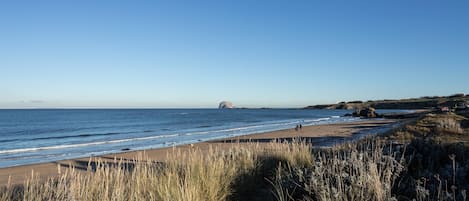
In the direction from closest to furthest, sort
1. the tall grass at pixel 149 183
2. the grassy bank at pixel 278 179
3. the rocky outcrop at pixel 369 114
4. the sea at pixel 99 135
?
the tall grass at pixel 149 183 < the grassy bank at pixel 278 179 < the sea at pixel 99 135 < the rocky outcrop at pixel 369 114

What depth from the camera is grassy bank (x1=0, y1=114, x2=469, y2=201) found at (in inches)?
175

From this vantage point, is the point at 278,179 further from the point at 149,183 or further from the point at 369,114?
the point at 369,114

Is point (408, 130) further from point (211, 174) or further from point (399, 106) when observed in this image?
point (399, 106)

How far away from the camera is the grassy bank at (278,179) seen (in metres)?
4.45

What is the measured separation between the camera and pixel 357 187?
478 cm

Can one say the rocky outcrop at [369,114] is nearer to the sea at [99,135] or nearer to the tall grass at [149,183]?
the sea at [99,135]

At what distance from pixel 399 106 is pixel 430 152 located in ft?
500

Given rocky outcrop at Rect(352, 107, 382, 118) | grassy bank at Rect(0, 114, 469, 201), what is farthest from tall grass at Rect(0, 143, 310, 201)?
rocky outcrop at Rect(352, 107, 382, 118)

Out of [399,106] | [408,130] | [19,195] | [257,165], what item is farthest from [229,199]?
[399,106]

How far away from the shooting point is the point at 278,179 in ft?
18.8

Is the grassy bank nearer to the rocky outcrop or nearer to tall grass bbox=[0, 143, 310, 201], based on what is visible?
tall grass bbox=[0, 143, 310, 201]

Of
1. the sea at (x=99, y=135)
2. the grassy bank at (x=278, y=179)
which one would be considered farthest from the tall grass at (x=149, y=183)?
the sea at (x=99, y=135)

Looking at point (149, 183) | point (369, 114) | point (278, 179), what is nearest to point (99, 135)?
point (149, 183)

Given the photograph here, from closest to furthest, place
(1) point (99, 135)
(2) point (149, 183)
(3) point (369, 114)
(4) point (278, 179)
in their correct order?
(2) point (149, 183) < (4) point (278, 179) < (1) point (99, 135) < (3) point (369, 114)
